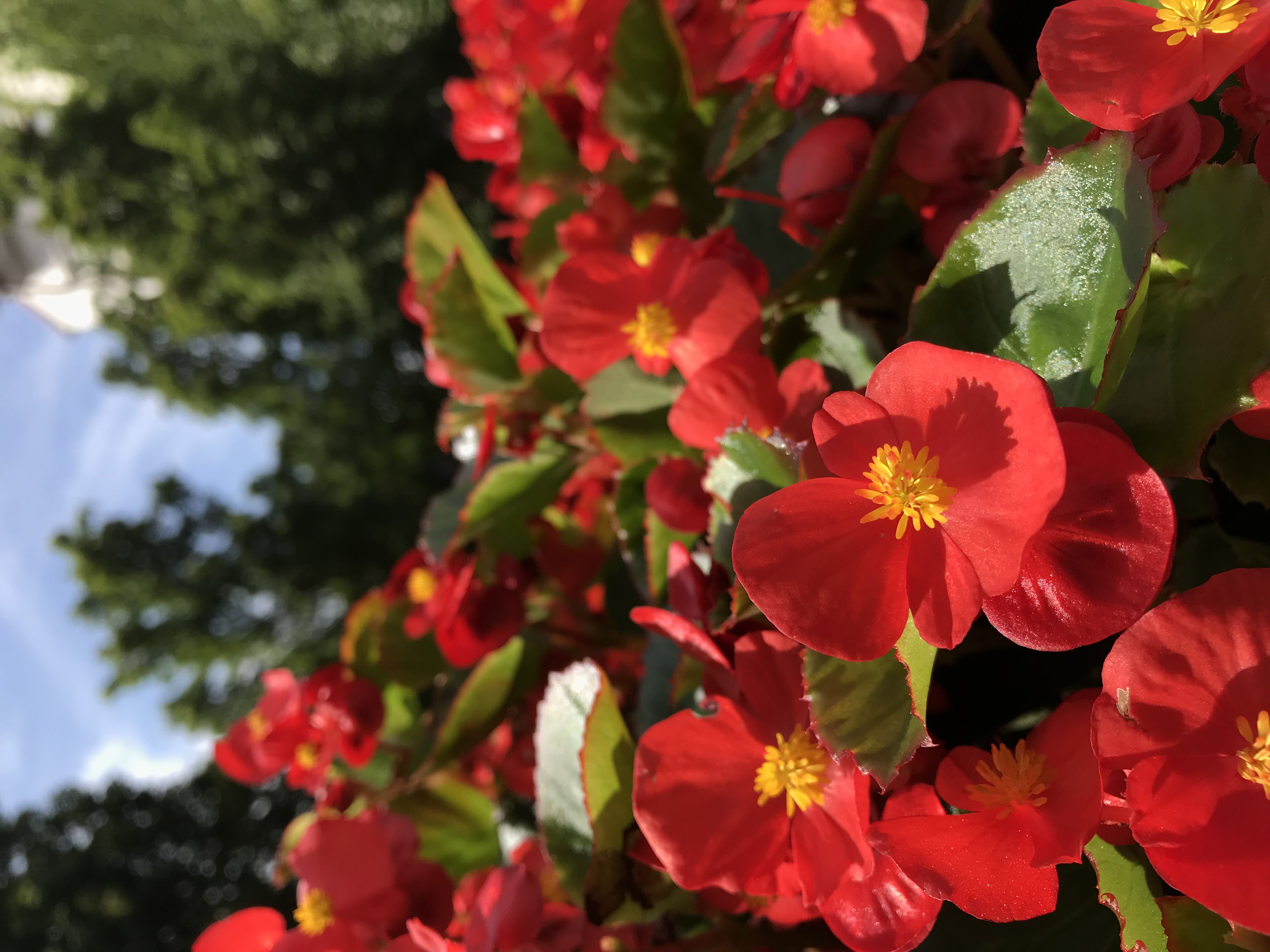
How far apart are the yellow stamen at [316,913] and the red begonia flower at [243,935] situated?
1 centimetres

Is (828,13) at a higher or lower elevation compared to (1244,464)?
higher

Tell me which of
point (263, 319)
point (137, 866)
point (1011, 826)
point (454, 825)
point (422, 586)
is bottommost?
point (137, 866)

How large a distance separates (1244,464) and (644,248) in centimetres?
27

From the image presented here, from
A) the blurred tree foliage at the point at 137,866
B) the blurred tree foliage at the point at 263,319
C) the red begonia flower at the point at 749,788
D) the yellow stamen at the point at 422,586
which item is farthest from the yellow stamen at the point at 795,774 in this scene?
the blurred tree foliage at the point at 263,319

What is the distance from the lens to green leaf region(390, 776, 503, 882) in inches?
22.1

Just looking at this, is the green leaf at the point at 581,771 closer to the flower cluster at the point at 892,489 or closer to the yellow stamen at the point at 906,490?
the flower cluster at the point at 892,489

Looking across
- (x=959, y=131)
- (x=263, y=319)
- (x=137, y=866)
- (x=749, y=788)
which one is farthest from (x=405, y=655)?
(x=263, y=319)

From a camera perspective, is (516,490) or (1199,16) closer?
(1199,16)

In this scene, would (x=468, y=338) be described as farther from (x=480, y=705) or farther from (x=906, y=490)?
(x=906, y=490)

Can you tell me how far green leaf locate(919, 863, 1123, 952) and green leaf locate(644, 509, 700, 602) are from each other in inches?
7.3

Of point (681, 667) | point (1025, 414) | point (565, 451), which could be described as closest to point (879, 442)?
point (1025, 414)

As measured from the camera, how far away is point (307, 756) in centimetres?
61

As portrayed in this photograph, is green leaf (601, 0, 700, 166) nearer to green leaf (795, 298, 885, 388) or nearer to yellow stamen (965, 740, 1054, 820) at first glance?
green leaf (795, 298, 885, 388)

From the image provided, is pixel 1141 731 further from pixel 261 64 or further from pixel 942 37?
pixel 261 64
